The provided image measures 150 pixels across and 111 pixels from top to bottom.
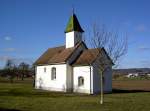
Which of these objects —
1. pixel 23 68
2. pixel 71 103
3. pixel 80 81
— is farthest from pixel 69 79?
pixel 23 68

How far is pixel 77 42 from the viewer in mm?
44219

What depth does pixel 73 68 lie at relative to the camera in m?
42.1

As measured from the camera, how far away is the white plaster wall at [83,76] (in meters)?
38.9

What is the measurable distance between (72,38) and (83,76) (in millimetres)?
7052

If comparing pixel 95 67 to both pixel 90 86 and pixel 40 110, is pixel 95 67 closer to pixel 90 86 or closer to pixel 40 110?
pixel 90 86

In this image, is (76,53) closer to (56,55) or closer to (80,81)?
(80,81)

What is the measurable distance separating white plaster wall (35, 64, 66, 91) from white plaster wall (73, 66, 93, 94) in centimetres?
169

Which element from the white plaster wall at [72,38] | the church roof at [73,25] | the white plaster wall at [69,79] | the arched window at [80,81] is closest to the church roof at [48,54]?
the white plaster wall at [72,38]

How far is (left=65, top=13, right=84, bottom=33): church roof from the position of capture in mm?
44478

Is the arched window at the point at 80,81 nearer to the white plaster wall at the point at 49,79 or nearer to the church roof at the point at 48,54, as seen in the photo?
the white plaster wall at the point at 49,79

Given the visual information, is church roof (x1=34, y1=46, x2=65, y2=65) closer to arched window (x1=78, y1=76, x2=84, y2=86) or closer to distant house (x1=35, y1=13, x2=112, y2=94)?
distant house (x1=35, y1=13, x2=112, y2=94)

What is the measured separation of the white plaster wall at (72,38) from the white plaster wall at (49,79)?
3822 millimetres

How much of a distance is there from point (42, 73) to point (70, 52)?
7985 millimetres

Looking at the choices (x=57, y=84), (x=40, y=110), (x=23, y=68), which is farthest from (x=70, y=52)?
(x=23, y=68)
